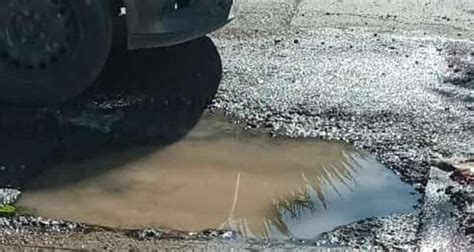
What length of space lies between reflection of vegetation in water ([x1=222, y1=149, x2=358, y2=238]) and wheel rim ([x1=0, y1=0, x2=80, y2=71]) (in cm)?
165

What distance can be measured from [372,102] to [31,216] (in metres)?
2.44

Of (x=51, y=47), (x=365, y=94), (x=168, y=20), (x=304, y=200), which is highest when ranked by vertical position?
(x=168, y=20)

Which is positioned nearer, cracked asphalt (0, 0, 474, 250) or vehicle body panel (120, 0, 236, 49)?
cracked asphalt (0, 0, 474, 250)

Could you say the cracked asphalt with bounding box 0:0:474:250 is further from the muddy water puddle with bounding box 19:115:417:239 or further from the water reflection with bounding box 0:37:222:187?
the muddy water puddle with bounding box 19:115:417:239

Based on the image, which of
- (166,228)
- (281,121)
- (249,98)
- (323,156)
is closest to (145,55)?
(249,98)

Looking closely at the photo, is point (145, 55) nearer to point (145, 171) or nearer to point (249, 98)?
point (249, 98)

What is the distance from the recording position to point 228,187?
16.1 feet

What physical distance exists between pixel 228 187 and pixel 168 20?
1.24 metres

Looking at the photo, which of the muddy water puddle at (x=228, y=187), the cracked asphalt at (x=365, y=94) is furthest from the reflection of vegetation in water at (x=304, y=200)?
the cracked asphalt at (x=365, y=94)

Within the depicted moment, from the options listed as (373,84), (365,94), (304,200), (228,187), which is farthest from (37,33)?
(373,84)

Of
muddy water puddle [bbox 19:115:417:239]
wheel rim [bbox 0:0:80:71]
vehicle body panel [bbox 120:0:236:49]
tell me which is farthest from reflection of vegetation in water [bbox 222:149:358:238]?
wheel rim [bbox 0:0:80:71]

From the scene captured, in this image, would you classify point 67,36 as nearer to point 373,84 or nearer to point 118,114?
point 118,114

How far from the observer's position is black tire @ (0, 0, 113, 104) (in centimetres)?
556

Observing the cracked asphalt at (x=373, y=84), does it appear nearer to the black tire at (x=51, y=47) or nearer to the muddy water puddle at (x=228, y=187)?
the muddy water puddle at (x=228, y=187)
